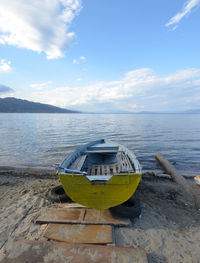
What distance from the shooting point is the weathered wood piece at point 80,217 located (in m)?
4.57

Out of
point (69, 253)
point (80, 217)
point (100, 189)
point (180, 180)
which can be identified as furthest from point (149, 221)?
point (180, 180)

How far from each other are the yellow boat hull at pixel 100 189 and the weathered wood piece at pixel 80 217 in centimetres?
50

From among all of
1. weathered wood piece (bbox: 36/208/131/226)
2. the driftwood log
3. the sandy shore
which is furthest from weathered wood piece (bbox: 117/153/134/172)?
the driftwood log

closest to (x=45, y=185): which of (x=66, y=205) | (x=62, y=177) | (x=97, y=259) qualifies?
(x=66, y=205)

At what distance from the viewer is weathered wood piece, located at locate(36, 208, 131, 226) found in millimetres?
4566

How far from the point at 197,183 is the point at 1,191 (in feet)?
35.3

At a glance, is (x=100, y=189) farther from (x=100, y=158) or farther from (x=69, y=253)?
(x=100, y=158)

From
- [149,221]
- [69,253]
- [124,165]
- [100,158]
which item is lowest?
[149,221]

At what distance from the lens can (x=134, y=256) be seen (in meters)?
3.42

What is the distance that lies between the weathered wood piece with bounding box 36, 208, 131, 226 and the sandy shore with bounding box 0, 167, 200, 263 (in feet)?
0.79

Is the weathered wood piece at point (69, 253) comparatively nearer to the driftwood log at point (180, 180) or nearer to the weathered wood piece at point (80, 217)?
the weathered wood piece at point (80, 217)

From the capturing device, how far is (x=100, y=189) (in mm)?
4328

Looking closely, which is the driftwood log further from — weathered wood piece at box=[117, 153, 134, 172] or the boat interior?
the boat interior

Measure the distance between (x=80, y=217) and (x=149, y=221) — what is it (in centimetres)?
236
